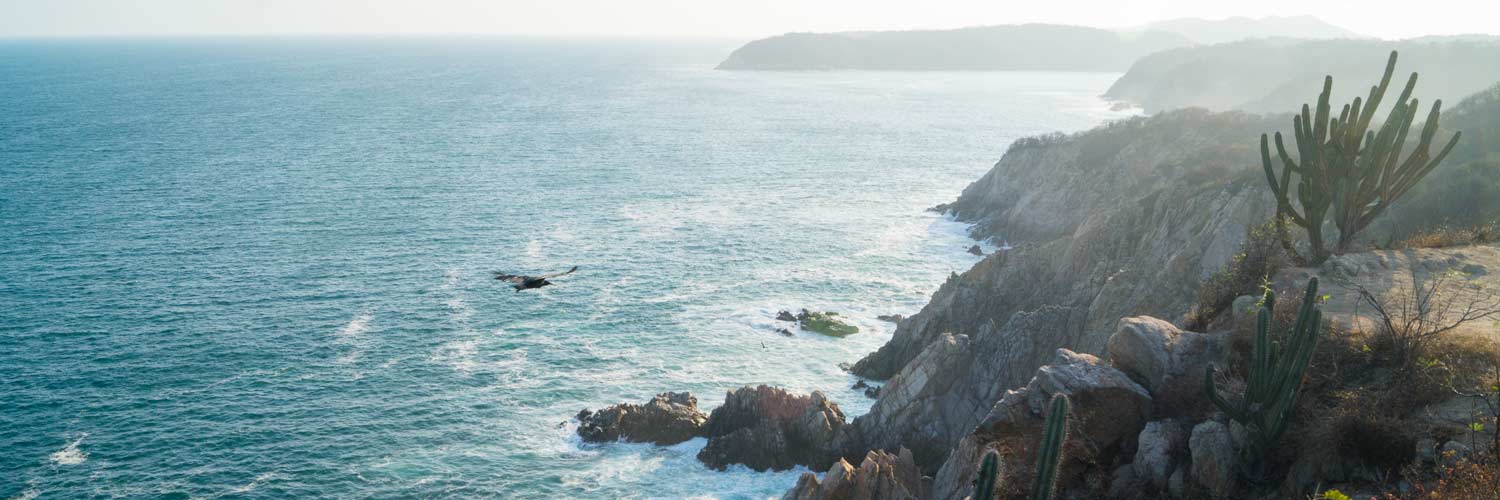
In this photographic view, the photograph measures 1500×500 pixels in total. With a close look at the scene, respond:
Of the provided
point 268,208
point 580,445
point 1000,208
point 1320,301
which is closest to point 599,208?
point 268,208

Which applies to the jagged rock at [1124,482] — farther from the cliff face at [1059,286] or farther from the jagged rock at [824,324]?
the jagged rock at [824,324]

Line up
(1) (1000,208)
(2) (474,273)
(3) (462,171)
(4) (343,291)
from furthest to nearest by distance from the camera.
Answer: (3) (462,171)
(1) (1000,208)
(2) (474,273)
(4) (343,291)

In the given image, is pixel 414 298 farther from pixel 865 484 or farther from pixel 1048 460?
pixel 1048 460

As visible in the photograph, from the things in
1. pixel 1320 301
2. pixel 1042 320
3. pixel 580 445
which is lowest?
pixel 580 445

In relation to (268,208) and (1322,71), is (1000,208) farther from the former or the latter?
(1322,71)

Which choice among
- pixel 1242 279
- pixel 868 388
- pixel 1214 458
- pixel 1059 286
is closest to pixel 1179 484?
pixel 1214 458

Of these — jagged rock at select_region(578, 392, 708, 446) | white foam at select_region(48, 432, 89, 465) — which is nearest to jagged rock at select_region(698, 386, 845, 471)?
jagged rock at select_region(578, 392, 708, 446)
